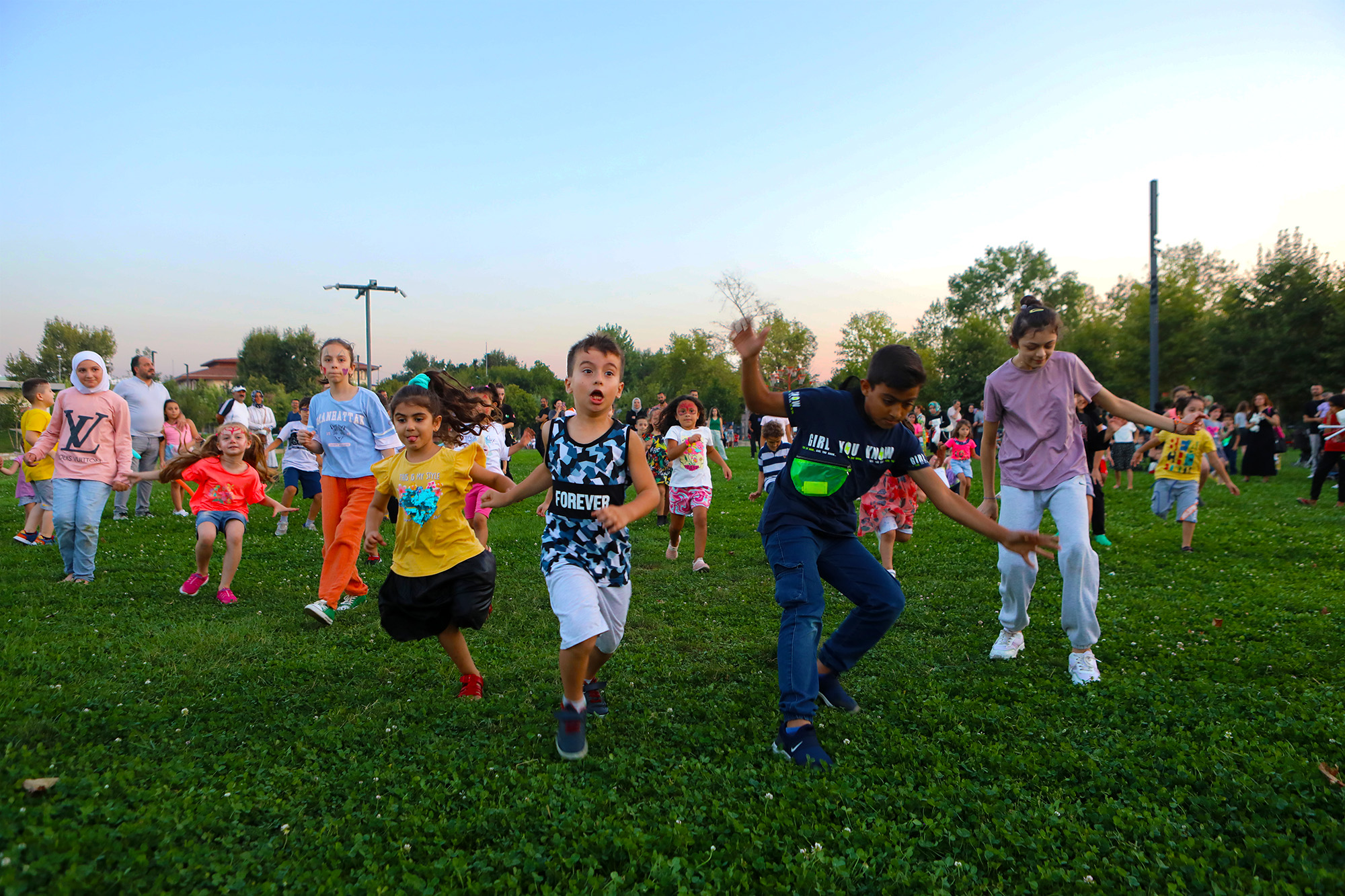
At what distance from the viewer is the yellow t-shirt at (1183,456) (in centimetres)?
934

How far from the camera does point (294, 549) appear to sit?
9.35 m

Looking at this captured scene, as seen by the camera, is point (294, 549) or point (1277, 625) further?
point (294, 549)

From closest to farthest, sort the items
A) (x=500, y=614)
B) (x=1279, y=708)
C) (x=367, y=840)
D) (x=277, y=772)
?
1. (x=367, y=840)
2. (x=277, y=772)
3. (x=1279, y=708)
4. (x=500, y=614)

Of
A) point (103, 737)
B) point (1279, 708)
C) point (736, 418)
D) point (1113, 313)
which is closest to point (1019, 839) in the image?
point (1279, 708)

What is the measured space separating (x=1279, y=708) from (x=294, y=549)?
31.3 feet

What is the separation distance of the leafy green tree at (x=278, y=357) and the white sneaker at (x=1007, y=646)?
85.0 metres

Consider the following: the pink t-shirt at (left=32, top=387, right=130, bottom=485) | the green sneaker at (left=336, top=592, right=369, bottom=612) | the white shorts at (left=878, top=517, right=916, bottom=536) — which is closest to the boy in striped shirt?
the white shorts at (left=878, top=517, right=916, bottom=536)

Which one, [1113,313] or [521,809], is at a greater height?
[1113,313]

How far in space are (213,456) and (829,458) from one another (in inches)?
241

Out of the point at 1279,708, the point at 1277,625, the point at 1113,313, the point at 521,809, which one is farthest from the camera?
the point at 1113,313

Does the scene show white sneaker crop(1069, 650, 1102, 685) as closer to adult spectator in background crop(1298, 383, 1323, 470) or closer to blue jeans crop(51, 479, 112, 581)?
blue jeans crop(51, 479, 112, 581)

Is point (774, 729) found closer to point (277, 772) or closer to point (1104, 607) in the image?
point (277, 772)

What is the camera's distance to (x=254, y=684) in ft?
14.9

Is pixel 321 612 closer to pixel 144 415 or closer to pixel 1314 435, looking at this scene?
pixel 144 415
